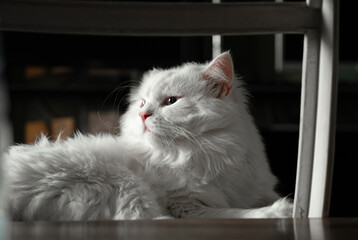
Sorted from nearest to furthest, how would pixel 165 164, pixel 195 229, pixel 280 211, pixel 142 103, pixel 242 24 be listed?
pixel 195 229, pixel 242 24, pixel 280 211, pixel 165 164, pixel 142 103

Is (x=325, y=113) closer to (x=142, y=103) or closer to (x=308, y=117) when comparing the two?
(x=308, y=117)

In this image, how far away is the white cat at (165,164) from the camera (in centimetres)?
93

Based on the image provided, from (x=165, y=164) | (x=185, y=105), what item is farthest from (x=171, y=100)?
(x=165, y=164)

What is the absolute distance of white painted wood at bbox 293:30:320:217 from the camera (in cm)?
67

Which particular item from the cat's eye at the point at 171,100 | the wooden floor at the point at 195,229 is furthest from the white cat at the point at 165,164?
the wooden floor at the point at 195,229

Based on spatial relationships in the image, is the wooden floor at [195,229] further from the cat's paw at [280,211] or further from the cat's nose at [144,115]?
the cat's nose at [144,115]

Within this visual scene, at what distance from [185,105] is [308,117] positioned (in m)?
0.48

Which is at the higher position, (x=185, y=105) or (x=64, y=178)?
(x=185, y=105)

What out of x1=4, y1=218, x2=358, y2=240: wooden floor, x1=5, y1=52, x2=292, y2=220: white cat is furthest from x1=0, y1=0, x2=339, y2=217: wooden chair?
x1=5, y1=52, x2=292, y2=220: white cat

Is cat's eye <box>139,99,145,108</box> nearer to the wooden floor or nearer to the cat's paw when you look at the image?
the cat's paw

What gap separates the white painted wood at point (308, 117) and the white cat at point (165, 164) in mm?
250

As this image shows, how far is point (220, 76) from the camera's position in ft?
3.88

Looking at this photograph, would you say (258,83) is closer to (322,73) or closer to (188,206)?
(188,206)

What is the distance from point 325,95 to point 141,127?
A: 0.59m
